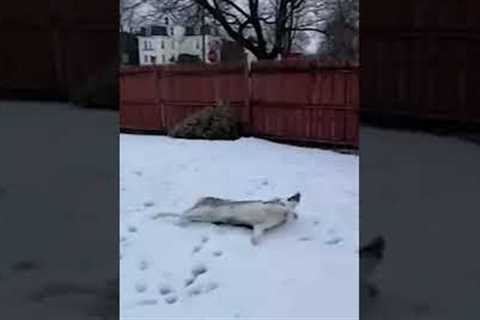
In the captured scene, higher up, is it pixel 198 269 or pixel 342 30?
pixel 342 30

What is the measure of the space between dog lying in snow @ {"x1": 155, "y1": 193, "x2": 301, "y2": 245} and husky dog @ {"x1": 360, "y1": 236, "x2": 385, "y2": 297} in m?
0.83

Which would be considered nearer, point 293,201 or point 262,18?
point 293,201

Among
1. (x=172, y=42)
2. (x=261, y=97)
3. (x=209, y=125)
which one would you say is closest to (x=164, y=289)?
(x=172, y=42)

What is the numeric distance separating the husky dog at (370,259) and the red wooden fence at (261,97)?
108 centimetres

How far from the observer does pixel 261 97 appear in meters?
3.59

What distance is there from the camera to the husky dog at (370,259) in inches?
55.6

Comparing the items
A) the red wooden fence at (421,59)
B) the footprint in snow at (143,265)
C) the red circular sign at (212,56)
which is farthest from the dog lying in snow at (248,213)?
the red wooden fence at (421,59)

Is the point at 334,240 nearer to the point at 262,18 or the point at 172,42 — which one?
the point at 172,42

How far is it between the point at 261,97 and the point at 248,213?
1324 mm

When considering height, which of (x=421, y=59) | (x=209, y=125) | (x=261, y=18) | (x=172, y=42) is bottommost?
(x=209, y=125)

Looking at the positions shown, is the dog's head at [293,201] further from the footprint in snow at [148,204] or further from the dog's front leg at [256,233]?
the footprint in snow at [148,204]

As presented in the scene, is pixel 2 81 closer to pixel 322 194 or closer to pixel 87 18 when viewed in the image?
pixel 87 18

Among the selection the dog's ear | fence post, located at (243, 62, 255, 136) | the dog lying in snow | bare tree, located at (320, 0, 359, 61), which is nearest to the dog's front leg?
the dog lying in snow

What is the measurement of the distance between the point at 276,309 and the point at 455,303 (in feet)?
2.00
